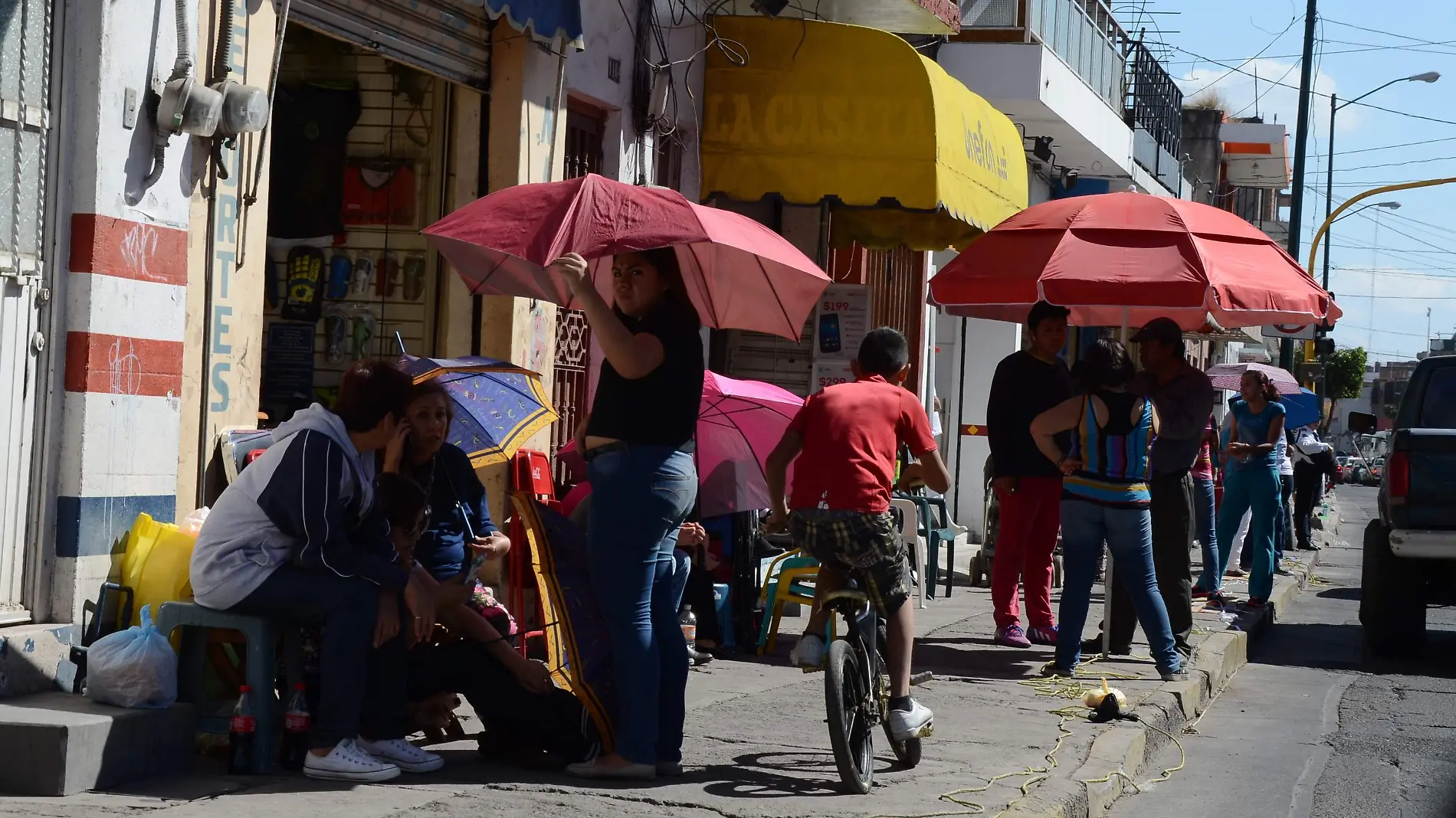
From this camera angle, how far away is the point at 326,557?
216 inches

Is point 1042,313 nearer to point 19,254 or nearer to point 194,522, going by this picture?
point 194,522

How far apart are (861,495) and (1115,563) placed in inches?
126

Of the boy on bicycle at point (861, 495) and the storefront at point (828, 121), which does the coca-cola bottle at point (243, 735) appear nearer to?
the boy on bicycle at point (861, 495)

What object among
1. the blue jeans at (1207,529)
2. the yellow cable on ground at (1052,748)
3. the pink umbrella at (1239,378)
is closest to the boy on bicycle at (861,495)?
the yellow cable on ground at (1052,748)

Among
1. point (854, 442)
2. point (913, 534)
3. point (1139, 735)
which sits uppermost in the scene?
point (854, 442)

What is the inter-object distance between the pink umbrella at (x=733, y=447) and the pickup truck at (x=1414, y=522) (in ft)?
14.5

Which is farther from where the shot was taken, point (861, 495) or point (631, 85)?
point (631, 85)

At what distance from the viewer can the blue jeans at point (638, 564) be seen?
5637 millimetres

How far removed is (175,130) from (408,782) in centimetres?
276

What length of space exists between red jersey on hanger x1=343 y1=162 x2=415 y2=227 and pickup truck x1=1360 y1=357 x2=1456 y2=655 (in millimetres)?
→ 6416

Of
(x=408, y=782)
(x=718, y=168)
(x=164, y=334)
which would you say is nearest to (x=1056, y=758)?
(x=408, y=782)

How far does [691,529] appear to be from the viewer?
664 centimetres

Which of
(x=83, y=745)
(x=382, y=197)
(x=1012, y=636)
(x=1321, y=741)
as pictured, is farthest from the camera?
(x=1012, y=636)


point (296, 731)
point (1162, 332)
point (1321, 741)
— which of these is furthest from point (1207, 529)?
point (296, 731)
